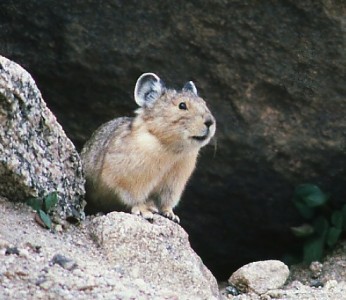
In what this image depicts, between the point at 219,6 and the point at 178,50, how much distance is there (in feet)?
2.06

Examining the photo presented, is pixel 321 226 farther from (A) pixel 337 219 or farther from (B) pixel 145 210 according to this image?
(B) pixel 145 210

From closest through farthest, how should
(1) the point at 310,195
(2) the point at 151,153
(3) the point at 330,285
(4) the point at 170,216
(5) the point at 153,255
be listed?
1. (5) the point at 153,255
2. (3) the point at 330,285
3. (2) the point at 151,153
4. (4) the point at 170,216
5. (1) the point at 310,195

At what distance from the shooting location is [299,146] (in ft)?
35.4

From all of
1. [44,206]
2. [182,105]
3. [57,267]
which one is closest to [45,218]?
[44,206]

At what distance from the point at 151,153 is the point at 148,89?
0.70m

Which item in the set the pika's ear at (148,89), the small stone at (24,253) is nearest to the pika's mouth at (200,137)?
the pika's ear at (148,89)

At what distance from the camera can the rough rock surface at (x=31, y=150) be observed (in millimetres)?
8508

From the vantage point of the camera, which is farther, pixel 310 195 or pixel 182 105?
pixel 310 195

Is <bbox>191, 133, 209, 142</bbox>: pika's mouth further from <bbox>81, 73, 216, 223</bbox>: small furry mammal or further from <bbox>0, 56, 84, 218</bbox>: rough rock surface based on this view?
<bbox>0, 56, 84, 218</bbox>: rough rock surface

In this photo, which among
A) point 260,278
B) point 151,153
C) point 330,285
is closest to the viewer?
point 260,278

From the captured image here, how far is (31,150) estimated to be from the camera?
8.80 meters

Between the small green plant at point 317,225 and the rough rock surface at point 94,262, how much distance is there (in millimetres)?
2326

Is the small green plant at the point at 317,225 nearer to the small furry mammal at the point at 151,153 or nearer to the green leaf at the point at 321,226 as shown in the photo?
the green leaf at the point at 321,226

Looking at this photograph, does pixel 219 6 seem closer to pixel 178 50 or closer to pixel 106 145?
pixel 178 50
